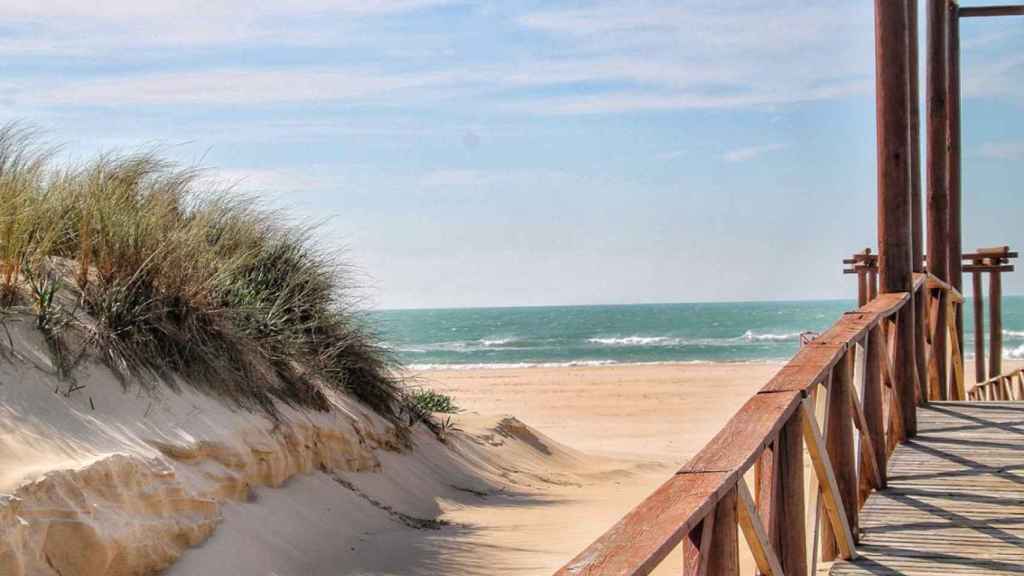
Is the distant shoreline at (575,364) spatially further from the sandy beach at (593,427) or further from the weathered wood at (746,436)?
the weathered wood at (746,436)

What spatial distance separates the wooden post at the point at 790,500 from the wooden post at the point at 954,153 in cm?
927

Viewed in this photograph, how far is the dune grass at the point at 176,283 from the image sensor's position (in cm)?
668

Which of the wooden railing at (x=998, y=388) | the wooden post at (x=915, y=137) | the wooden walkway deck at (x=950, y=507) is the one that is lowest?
the wooden railing at (x=998, y=388)

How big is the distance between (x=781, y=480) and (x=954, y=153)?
422 inches

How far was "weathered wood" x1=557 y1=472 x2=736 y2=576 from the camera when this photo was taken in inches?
89.2

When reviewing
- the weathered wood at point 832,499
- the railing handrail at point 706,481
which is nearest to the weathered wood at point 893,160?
the railing handrail at point 706,481

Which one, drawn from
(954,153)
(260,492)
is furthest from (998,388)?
(260,492)

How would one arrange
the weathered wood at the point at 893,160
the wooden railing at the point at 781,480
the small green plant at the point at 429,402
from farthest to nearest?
the small green plant at the point at 429,402 < the weathered wood at the point at 893,160 < the wooden railing at the point at 781,480

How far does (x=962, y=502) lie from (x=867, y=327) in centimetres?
98

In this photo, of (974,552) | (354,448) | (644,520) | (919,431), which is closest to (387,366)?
(354,448)

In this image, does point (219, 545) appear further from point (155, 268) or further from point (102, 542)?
point (155, 268)

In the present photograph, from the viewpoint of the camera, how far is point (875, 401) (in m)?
6.01

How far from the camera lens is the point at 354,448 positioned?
897cm

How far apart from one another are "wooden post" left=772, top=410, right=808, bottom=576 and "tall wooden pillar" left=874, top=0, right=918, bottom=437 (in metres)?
3.54
